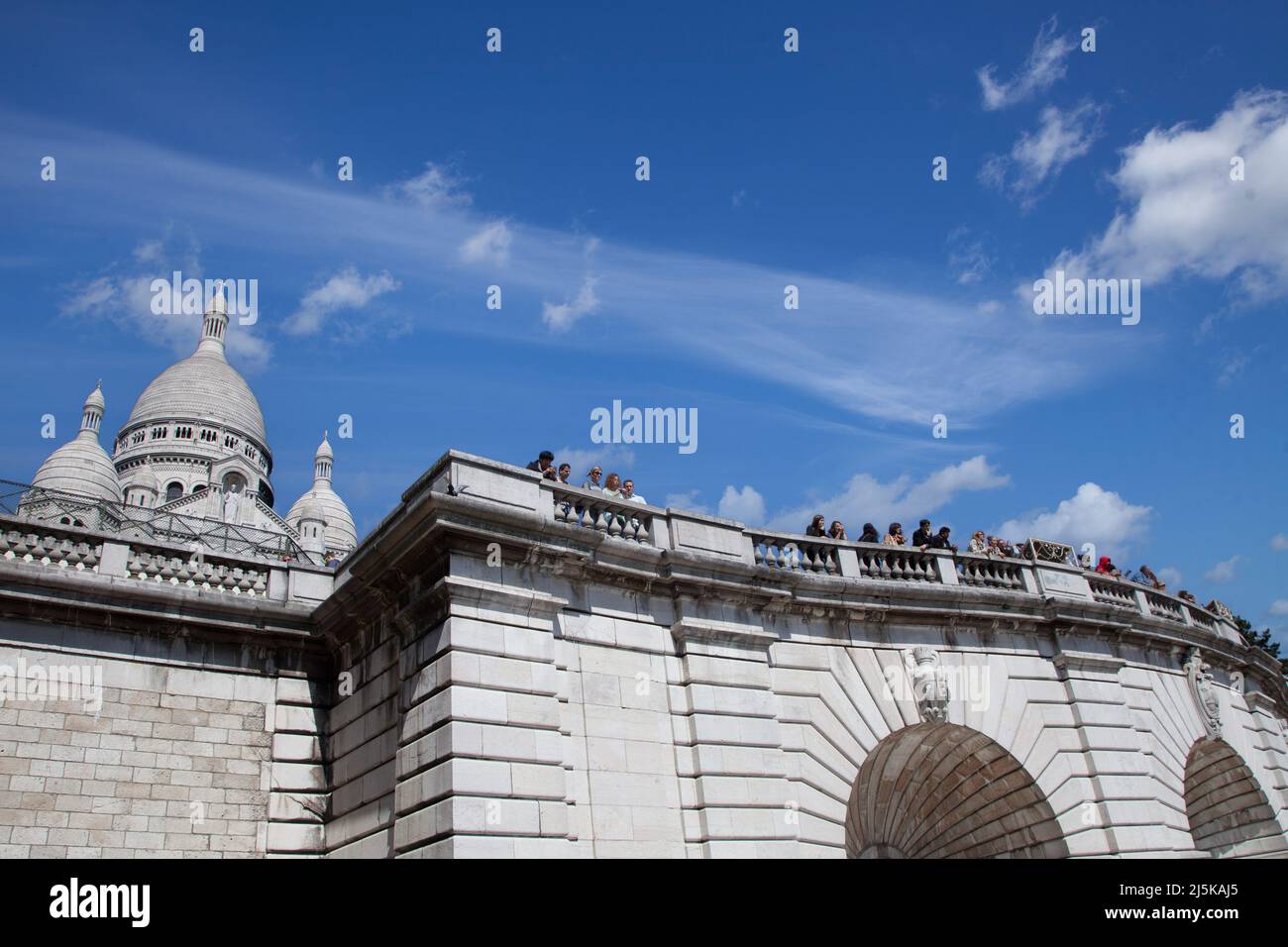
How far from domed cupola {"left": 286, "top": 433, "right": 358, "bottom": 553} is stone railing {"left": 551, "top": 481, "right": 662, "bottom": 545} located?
250 ft

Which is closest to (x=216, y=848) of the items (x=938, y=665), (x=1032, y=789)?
(x=938, y=665)

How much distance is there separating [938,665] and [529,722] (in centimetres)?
874

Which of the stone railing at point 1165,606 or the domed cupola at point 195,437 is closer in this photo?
the stone railing at point 1165,606

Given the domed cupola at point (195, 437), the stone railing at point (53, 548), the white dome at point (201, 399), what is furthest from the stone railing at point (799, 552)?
the white dome at point (201, 399)

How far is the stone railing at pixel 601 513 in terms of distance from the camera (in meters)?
15.8

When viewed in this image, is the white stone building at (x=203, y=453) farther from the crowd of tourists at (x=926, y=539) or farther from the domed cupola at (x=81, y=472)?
the crowd of tourists at (x=926, y=539)

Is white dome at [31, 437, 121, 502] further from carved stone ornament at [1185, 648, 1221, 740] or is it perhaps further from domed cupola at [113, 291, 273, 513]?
carved stone ornament at [1185, 648, 1221, 740]

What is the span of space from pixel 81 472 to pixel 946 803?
78018 mm

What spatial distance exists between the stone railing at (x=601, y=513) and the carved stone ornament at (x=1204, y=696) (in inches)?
586

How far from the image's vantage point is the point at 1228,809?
25797 mm

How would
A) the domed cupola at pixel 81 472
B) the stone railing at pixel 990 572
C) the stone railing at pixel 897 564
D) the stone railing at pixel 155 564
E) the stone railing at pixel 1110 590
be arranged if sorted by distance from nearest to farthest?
1. the stone railing at pixel 155 564
2. the stone railing at pixel 897 564
3. the stone railing at pixel 990 572
4. the stone railing at pixel 1110 590
5. the domed cupola at pixel 81 472

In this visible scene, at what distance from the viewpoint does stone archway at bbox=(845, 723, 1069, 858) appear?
1902 cm
